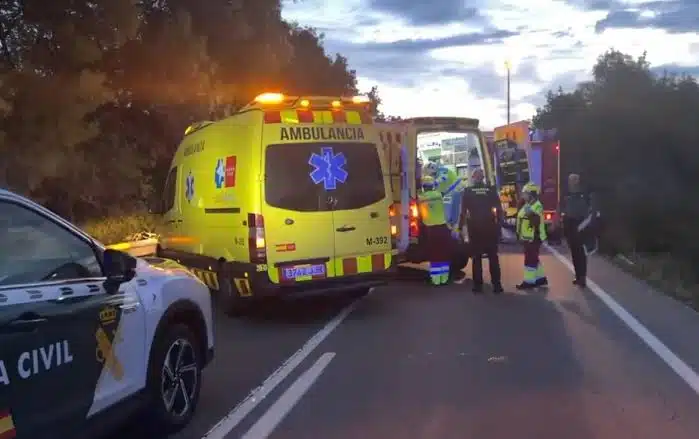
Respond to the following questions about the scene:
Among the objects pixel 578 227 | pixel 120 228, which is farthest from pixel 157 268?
pixel 120 228

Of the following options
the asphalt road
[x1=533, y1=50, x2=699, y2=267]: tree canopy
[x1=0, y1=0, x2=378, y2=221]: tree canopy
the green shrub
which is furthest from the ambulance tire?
[x1=533, y1=50, x2=699, y2=267]: tree canopy

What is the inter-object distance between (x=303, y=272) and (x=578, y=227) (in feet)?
16.7

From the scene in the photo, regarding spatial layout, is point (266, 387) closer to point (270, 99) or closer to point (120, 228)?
point (270, 99)

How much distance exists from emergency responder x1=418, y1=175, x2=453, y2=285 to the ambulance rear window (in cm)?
257

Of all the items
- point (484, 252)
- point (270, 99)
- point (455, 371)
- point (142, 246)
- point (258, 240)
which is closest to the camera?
point (455, 371)

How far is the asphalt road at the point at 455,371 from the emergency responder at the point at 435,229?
1451 millimetres

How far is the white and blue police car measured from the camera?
385 cm

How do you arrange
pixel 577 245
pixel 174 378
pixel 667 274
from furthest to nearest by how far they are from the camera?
pixel 667 274, pixel 577 245, pixel 174 378

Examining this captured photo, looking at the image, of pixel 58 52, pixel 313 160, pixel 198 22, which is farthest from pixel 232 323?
pixel 198 22

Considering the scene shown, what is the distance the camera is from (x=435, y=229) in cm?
1255

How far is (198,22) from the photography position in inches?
770

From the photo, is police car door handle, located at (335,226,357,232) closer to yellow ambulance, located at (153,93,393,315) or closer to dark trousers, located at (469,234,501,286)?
yellow ambulance, located at (153,93,393,315)

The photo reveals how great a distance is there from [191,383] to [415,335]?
136 inches

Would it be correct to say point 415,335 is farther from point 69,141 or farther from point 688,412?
point 69,141
